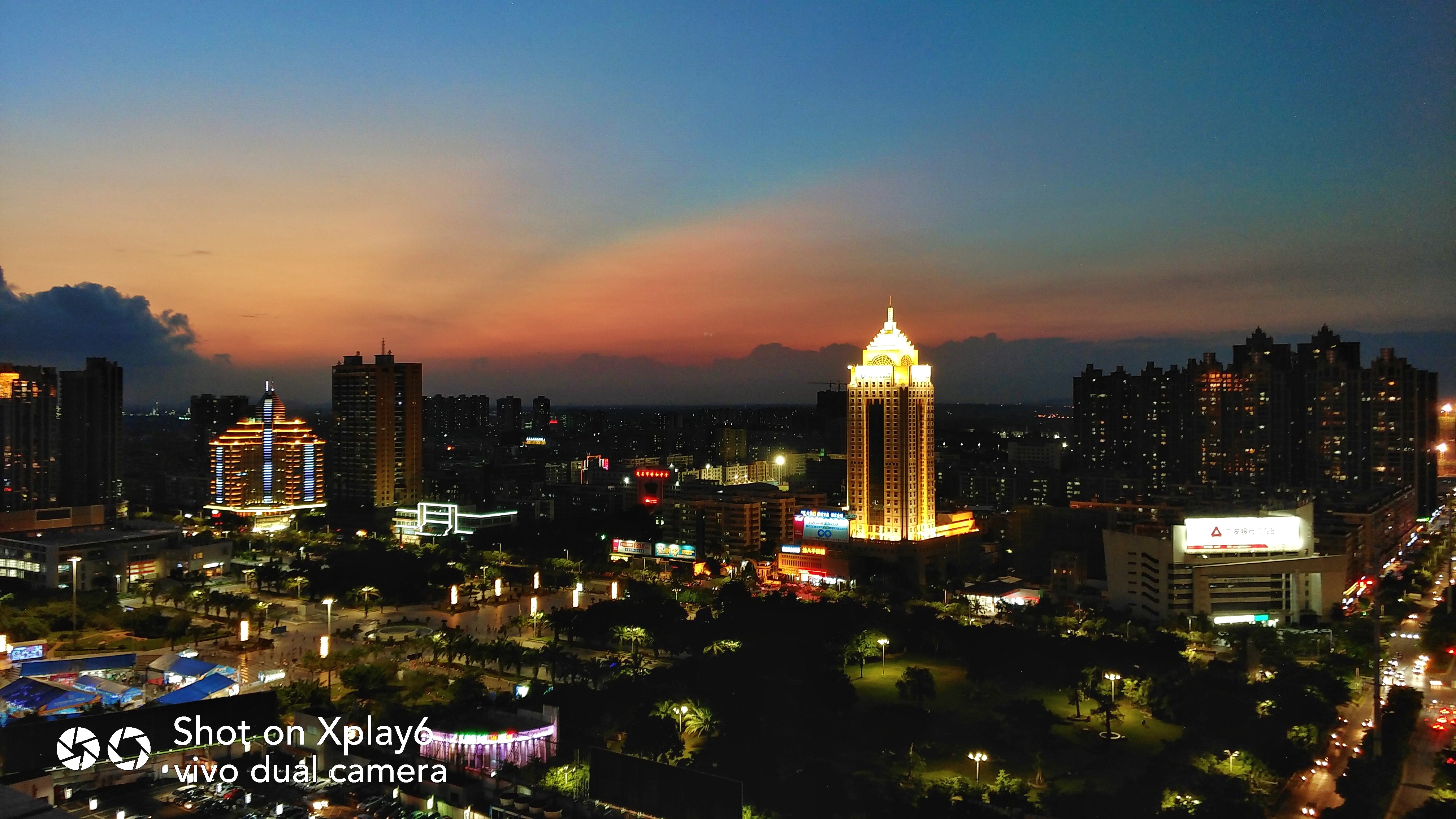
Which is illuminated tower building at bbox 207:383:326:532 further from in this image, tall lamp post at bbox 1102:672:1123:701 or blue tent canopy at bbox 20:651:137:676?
tall lamp post at bbox 1102:672:1123:701

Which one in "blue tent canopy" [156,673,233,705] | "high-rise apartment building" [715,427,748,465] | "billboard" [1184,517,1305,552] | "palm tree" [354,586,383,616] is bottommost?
"palm tree" [354,586,383,616]

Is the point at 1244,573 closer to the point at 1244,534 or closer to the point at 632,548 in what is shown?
the point at 1244,534

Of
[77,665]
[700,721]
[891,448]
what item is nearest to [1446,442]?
[891,448]

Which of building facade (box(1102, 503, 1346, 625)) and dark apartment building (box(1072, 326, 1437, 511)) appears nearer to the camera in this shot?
building facade (box(1102, 503, 1346, 625))

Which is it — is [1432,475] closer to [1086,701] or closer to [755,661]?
[1086,701]

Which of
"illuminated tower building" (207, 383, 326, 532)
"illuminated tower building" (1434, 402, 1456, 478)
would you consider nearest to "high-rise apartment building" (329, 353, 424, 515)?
"illuminated tower building" (207, 383, 326, 532)

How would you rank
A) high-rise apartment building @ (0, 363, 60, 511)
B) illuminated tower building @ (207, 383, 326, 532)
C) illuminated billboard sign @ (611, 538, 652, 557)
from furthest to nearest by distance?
1. illuminated tower building @ (207, 383, 326, 532)
2. illuminated billboard sign @ (611, 538, 652, 557)
3. high-rise apartment building @ (0, 363, 60, 511)

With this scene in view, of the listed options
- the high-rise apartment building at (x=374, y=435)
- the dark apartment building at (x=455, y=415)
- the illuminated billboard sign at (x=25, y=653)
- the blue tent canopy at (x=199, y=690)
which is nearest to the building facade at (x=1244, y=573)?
the blue tent canopy at (x=199, y=690)
